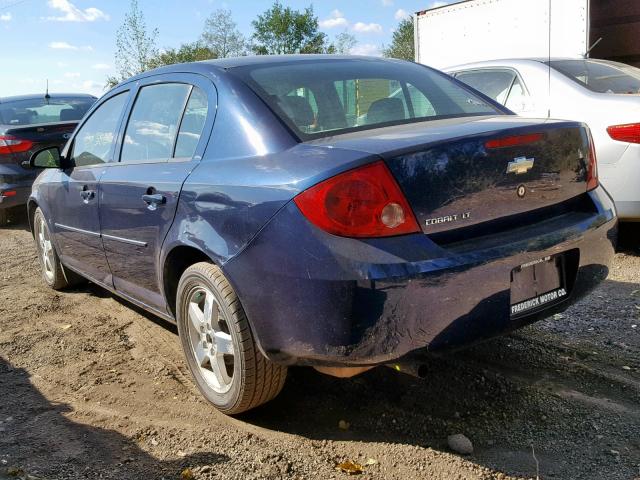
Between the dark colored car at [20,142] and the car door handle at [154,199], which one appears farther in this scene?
the dark colored car at [20,142]

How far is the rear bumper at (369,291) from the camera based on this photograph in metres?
2.23

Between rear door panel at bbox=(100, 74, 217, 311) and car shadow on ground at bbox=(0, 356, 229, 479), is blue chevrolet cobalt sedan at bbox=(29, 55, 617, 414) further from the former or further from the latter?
car shadow on ground at bbox=(0, 356, 229, 479)

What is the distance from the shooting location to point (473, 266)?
91.3 inches

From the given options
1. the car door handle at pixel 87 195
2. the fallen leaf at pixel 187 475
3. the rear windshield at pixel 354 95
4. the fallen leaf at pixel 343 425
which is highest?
the rear windshield at pixel 354 95

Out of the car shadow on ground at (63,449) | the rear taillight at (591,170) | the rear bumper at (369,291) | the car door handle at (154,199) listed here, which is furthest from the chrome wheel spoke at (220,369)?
the rear taillight at (591,170)

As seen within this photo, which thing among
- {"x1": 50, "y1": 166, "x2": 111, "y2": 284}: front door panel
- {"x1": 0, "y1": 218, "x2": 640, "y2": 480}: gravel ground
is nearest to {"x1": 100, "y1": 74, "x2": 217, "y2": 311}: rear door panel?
{"x1": 50, "y1": 166, "x2": 111, "y2": 284}: front door panel

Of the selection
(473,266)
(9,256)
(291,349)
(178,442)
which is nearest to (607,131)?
(473,266)

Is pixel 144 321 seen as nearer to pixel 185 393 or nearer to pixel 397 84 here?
pixel 185 393

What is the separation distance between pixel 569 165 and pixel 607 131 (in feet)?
7.94

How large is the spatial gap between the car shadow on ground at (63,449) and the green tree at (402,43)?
1615 inches

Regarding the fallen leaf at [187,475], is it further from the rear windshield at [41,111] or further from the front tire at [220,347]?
the rear windshield at [41,111]

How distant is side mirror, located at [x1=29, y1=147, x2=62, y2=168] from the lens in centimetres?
457

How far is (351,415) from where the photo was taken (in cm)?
296

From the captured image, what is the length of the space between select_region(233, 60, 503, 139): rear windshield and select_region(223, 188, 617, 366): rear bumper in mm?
618
